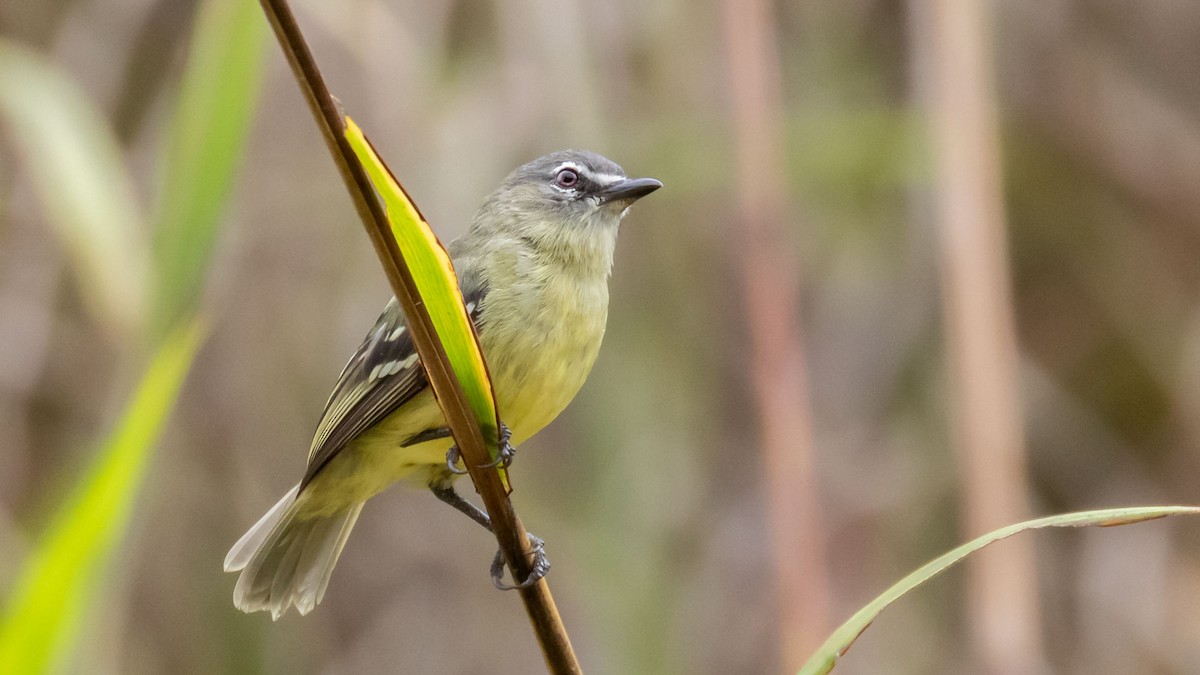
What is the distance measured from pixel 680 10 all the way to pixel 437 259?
253 cm

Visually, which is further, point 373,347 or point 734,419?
point 734,419

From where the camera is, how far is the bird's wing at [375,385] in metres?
2.44

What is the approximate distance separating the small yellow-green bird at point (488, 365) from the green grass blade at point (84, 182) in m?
0.49

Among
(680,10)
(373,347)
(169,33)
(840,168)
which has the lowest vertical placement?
(373,347)

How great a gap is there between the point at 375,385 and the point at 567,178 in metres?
0.73

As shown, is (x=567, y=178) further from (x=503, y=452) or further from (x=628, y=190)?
(x=503, y=452)

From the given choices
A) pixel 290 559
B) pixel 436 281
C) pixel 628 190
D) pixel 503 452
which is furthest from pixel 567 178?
pixel 436 281

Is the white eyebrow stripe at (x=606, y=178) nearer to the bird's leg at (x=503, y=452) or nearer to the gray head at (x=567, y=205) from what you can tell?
the gray head at (x=567, y=205)

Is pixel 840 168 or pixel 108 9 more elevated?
pixel 108 9

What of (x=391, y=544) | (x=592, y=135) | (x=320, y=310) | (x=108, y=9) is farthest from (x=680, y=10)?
(x=391, y=544)

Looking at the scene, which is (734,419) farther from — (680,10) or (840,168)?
(680,10)

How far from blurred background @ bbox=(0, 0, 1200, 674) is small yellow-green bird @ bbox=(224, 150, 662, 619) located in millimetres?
328

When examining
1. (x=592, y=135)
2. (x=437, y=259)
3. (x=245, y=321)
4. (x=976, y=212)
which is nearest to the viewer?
(x=437, y=259)

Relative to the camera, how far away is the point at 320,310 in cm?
390
